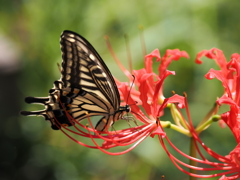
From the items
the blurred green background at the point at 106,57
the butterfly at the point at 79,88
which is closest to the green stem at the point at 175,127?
the butterfly at the point at 79,88

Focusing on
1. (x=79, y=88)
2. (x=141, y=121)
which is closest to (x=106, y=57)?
(x=79, y=88)

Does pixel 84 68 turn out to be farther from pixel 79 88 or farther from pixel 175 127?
pixel 175 127

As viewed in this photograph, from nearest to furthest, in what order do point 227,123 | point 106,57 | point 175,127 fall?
point 227,123 → point 175,127 → point 106,57

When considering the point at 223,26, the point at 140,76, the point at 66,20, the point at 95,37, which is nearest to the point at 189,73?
the point at 223,26

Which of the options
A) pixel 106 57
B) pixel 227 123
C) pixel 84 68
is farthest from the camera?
pixel 106 57

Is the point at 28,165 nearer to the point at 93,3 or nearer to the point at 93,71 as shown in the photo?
the point at 93,3

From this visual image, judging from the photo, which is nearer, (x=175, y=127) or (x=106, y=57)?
(x=175, y=127)

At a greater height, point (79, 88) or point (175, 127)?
point (79, 88)
